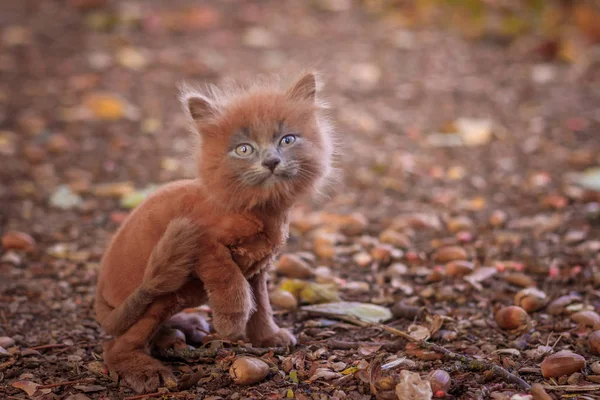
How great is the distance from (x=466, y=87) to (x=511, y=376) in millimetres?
4904

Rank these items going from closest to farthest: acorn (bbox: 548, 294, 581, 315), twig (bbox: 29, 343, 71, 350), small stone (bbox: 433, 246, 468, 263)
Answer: twig (bbox: 29, 343, 71, 350) < acorn (bbox: 548, 294, 581, 315) < small stone (bbox: 433, 246, 468, 263)

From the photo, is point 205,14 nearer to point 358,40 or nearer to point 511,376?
point 358,40

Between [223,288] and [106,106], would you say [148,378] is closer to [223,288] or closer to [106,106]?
[223,288]

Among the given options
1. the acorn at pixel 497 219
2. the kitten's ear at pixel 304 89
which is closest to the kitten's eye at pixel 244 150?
the kitten's ear at pixel 304 89

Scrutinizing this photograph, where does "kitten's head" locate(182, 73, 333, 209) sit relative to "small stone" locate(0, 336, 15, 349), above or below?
above

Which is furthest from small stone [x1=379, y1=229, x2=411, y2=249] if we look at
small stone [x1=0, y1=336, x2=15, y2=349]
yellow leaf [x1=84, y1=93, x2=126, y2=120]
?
yellow leaf [x1=84, y1=93, x2=126, y2=120]

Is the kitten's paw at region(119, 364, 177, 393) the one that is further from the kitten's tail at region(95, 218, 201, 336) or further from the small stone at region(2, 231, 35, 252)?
the small stone at region(2, 231, 35, 252)

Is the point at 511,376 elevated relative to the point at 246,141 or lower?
lower

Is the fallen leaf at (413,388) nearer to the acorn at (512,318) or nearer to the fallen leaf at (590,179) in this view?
the acorn at (512,318)

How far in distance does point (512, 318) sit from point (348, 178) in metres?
2.50

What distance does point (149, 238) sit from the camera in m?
2.88

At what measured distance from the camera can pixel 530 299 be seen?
3.48 meters

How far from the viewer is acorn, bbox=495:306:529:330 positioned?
3.29 m

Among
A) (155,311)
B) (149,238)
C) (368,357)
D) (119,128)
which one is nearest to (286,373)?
(368,357)
